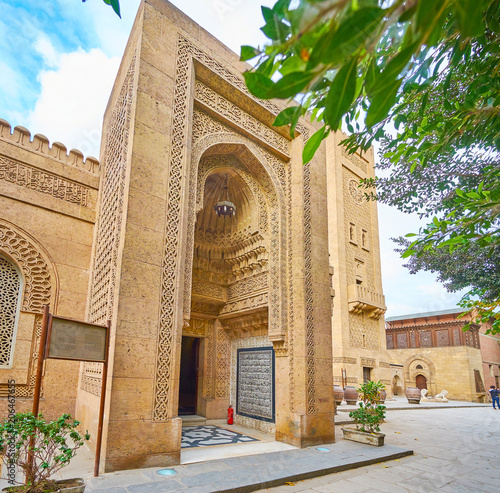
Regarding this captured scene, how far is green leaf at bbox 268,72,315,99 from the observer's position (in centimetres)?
120

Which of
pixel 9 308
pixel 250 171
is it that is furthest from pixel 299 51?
pixel 9 308

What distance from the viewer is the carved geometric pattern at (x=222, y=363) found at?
8.61 meters

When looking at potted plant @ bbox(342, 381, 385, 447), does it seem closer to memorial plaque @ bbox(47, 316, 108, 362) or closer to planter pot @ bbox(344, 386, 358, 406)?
memorial plaque @ bbox(47, 316, 108, 362)

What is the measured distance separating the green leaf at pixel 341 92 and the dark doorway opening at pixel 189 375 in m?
8.42

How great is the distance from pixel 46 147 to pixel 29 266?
2.35 m

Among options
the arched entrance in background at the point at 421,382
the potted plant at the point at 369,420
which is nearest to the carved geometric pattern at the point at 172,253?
the potted plant at the point at 369,420

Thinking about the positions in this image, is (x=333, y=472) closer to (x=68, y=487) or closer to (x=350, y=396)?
(x=68, y=487)

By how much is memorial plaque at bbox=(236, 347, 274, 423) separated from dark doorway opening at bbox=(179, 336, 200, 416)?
122cm

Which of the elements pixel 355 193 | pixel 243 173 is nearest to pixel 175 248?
pixel 243 173

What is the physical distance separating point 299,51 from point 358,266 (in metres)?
17.8

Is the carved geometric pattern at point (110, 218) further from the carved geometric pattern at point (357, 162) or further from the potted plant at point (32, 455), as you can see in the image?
the carved geometric pattern at point (357, 162)

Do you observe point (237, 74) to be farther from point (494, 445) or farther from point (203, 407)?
point (494, 445)

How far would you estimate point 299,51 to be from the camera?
1.19 m

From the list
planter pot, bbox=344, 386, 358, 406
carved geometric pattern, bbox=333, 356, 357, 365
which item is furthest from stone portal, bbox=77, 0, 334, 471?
carved geometric pattern, bbox=333, 356, 357, 365
